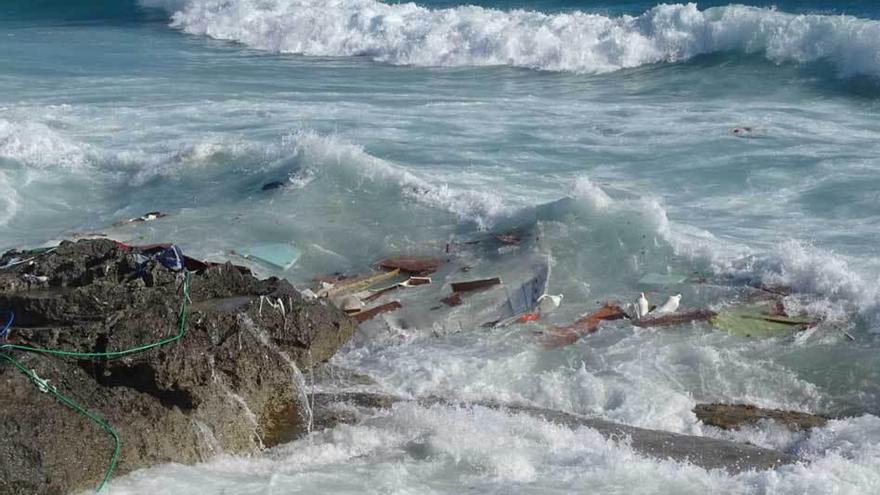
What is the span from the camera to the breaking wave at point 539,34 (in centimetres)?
2103

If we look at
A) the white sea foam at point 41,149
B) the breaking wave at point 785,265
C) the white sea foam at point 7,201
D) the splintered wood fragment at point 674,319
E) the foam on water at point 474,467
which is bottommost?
the white sea foam at point 7,201

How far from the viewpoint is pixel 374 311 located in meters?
9.31

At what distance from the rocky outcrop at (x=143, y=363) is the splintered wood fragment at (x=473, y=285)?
2757 millimetres

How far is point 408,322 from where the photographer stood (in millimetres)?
9211

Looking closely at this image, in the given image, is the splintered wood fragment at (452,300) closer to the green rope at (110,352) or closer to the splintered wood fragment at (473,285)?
the splintered wood fragment at (473,285)

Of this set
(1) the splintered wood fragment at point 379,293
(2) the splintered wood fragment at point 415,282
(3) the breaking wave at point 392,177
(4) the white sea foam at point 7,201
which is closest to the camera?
(1) the splintered wood fragment at point 379,293

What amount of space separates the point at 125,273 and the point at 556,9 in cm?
2397

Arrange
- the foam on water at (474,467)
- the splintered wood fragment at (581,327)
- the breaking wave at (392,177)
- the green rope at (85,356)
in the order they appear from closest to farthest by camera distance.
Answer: the green rope at (85,356)
the foam on water at (474,467)
the splintered wood fragment at (581,327)
the breaking wave at (392,177)

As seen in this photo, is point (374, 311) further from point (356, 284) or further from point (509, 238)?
point (509, 238)

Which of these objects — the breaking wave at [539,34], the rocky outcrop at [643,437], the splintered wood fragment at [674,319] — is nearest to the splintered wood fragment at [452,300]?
the splintered wood fragment at [674,319]

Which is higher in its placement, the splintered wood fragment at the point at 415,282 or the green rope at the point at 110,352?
the green rope at the point at 110,352

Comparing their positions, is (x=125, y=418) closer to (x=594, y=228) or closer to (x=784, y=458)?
(x=784, y=458)

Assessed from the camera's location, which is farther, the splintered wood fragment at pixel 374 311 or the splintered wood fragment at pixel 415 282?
the splintered wood fragment at pixel 415 282

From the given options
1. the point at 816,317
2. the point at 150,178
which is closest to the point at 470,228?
the point at 816,317
